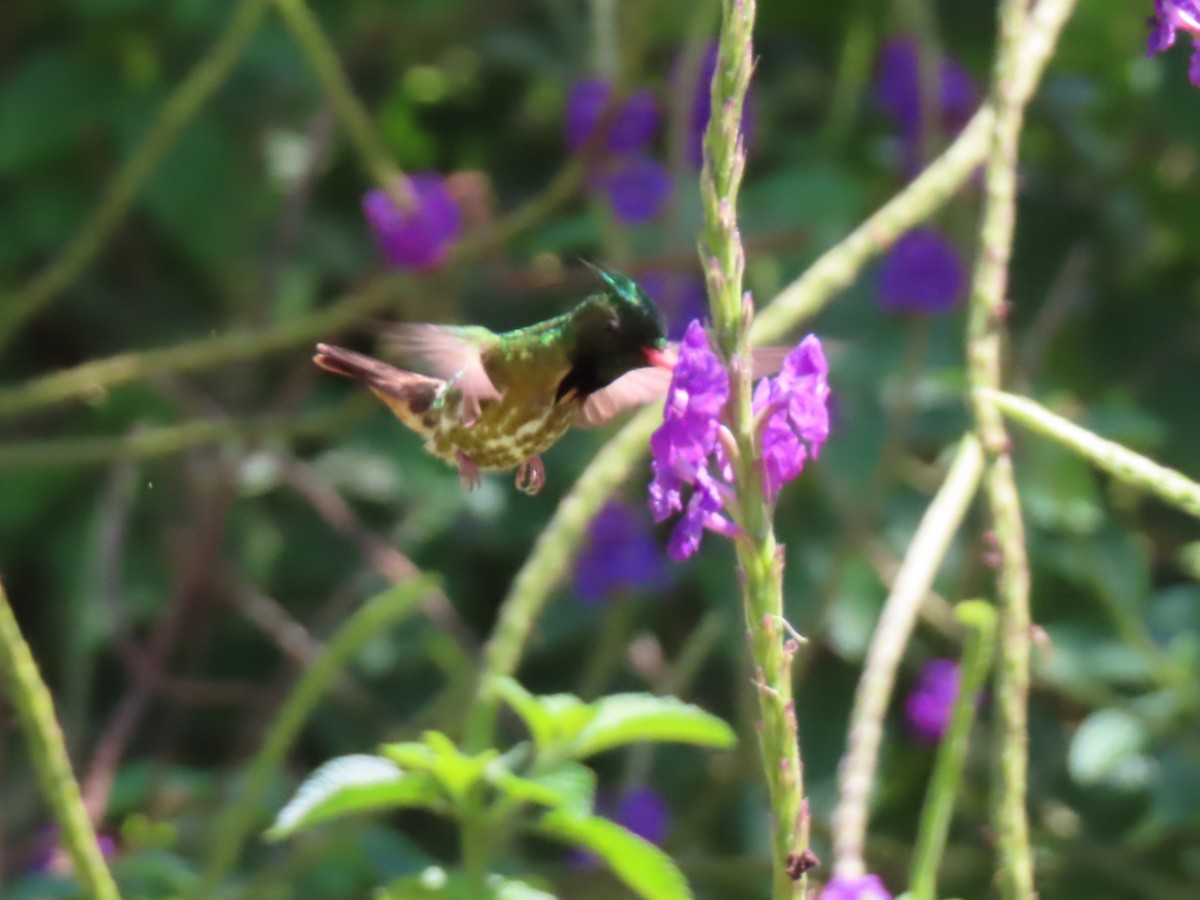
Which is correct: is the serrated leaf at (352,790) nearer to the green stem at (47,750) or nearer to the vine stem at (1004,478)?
the green stem at (47,750)

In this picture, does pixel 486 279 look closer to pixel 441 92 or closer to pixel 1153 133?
pixel 441 92

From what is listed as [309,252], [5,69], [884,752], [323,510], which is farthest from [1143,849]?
[5,69]

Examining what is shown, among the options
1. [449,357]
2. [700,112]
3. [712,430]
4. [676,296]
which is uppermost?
[700,112]

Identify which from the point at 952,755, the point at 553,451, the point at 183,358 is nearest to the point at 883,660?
the point at 952,755

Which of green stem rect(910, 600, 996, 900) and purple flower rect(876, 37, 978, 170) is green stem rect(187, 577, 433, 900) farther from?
purple flower rect(876, 37, 978, 170)

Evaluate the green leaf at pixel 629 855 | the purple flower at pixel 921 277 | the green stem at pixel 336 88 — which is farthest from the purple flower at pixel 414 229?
the green leaf at pixel 629 855

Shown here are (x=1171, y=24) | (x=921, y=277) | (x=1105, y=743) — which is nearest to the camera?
(x=1171, y=24)

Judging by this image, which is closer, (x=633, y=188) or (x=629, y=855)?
(x=629, y=855)

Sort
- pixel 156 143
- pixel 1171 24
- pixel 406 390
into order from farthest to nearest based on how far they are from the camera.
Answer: pixel 156 143 → pixel 406 390 → pixel 1171 24

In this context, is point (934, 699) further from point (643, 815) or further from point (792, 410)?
point (792, 410)
